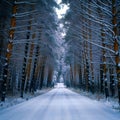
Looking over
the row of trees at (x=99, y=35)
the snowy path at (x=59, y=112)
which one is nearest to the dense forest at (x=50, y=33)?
the row of trees at (x=99, y=35)

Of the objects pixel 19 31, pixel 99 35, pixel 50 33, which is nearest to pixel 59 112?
pixel 99 35

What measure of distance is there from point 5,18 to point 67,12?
10.9m

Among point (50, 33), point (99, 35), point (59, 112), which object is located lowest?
point (59, 112)

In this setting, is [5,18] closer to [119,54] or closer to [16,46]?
[16,46]

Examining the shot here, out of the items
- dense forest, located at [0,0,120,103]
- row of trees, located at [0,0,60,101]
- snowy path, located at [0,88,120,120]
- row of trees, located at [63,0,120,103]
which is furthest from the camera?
row of trees, located at [0,0,60,101]

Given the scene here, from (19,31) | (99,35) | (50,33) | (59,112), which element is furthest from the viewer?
(50,33)

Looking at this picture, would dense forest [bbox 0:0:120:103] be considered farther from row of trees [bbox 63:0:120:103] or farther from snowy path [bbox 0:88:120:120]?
snowy path [bbox 0:88:120:120]

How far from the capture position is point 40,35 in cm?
2647

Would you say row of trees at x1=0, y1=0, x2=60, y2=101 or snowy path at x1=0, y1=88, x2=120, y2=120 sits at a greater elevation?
row of trees at x1=0, y1=0, x2=60, y2=101

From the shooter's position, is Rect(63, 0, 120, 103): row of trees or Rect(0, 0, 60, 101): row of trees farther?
Rect(0, 0, 60, 101): row of trees

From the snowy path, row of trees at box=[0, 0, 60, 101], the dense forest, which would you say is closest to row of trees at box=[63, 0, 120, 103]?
the dense forest

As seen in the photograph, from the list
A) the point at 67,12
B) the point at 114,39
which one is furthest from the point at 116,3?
the point at 67,12

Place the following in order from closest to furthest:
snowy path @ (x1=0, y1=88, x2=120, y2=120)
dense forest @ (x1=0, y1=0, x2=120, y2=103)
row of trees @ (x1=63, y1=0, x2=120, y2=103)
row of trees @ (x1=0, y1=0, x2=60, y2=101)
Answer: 1. snowy path @ (x1=0, y1=88, x2=120, y2=120)
2. row of trees @ (x1=63, y1=0, x2=120, y2=103)
3. dense forest @ (x1=0, y1=0, x2=120, y2=103)
4. row of trees @ (x1=0, y1=0, x2=60, y2=101)

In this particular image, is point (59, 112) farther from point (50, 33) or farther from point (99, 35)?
point (50, 33)
